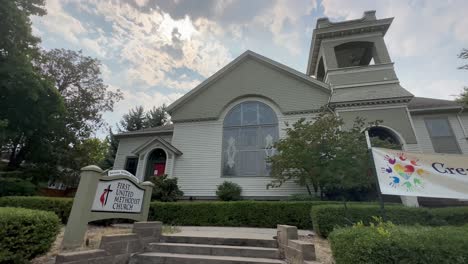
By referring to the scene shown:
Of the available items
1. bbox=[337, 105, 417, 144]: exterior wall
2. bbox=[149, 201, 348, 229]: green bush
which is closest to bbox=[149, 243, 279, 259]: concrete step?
bbox=[149, 201, 348, 229]: green bush

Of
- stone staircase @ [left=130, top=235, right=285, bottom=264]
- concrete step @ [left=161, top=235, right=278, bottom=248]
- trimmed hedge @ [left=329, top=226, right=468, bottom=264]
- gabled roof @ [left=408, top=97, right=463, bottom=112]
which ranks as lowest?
stone staircase @ [left=130, top=235, right=285, bottom=264]

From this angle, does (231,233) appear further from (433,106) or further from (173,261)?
(433,106)

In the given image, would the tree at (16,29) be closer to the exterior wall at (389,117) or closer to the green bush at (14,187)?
the green bush at (14,187)

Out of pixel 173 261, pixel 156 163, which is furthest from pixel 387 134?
pixel 156 163

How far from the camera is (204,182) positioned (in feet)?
40.2

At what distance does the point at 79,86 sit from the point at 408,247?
25.2m

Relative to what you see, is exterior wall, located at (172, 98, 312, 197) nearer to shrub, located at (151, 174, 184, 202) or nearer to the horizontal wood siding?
the horizontal wood siding

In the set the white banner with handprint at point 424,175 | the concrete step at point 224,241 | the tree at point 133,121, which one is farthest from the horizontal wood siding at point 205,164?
the tree at point 133,121

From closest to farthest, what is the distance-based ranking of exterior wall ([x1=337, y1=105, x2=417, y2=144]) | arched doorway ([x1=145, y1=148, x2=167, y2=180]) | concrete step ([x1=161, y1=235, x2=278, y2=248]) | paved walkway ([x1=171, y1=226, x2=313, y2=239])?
concrete step ([x1=161, y1=235, x2=278, y2=248]) < paved walkway ([x1=171, y1=226, x2=313, y2=239]) < exterior wall ([x1=337, y1=105, x2=417, y2=144]) < arched doorway ([x1=145, y1=148, x2=167, y2=180])

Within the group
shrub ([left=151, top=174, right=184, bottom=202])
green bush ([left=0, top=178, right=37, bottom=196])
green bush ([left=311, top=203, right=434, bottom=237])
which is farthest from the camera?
green bush ([left=0, top=178, right=37, bottom=196])

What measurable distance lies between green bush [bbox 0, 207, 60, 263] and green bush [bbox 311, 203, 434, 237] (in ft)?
21.0

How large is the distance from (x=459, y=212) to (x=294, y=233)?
21.4ft

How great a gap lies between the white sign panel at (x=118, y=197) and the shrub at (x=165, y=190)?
512cm

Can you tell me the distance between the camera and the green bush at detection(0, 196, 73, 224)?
26.2ft
